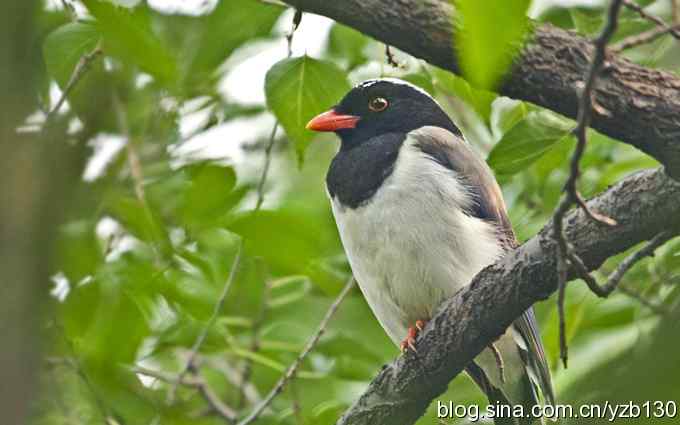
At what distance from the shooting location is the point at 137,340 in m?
3.85

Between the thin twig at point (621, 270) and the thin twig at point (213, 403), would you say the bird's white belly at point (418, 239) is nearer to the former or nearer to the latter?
the thin twig at point (621, 270)

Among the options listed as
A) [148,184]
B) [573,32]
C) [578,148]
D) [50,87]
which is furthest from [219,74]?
[578,148]

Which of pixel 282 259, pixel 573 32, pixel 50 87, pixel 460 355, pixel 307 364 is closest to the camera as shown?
pixel 282 259

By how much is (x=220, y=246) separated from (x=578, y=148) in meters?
2.89

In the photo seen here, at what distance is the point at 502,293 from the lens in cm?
371

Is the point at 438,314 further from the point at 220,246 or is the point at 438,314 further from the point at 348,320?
the point at 348,320

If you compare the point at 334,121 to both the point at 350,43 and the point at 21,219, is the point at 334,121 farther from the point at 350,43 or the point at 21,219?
the point at 21,219

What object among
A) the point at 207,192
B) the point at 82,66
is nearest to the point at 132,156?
the point at 207,192

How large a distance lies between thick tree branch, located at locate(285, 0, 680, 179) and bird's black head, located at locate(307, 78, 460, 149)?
1421mm

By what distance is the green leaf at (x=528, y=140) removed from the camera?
13.3 feet

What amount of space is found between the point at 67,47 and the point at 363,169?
1622 millimetres

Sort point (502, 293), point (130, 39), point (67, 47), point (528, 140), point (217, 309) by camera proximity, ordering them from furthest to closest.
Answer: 1. point (217, 309)
2. point (528, 140)
3. point (67, 47)
4. point (502, 293)
5. point (130, 39)

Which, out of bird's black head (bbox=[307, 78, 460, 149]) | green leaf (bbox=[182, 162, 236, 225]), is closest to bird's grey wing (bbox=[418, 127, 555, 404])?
bird's black head (bbox=[307, 78, 460, 149])

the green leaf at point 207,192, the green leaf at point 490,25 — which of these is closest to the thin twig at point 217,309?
the green leaf at point 207,192
